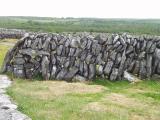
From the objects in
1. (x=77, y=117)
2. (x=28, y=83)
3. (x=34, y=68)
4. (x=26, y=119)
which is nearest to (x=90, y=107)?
(x=77, y=117)

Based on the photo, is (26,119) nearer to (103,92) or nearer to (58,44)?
(103,92)

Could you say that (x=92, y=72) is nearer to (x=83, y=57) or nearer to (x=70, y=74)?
(x=83, y=57)

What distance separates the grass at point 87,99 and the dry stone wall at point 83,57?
4.14 feet

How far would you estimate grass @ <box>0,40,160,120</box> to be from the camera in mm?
26578

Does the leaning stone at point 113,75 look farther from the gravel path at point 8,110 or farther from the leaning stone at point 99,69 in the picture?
the gravel path at point 8,110

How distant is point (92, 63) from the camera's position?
41.0m

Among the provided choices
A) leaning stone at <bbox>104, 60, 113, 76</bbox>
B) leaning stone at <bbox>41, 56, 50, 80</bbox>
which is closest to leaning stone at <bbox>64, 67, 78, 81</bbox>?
leaning stone at <bbox>41, 56, 50, 80</bbox>

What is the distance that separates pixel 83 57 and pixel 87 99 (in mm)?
10367

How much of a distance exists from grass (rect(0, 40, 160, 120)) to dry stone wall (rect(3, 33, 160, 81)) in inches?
49.7

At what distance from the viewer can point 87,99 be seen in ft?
102

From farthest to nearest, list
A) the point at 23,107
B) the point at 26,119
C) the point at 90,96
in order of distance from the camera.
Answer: the point at 90,96, the point at 23,107, the point at 26,119

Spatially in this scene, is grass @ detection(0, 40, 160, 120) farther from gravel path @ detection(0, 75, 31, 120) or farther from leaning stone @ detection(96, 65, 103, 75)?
leaning stone @ detection(96, 65, 103, 75)

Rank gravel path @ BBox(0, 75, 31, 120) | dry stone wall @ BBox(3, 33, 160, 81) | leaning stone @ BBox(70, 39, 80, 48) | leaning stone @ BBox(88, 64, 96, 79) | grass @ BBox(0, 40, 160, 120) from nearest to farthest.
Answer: gravel path @ BBox(0, 75, 31, 120) < grass @ BBox(0, 40, 160, 120) < leaning stone @ BBox(88, 64, 96, 79) < dry stone wall @ BBox(3, 33, 160, 81) < leaning stone @ BBox(70, 39, 80, 48)

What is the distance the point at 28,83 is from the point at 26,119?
530 inches
